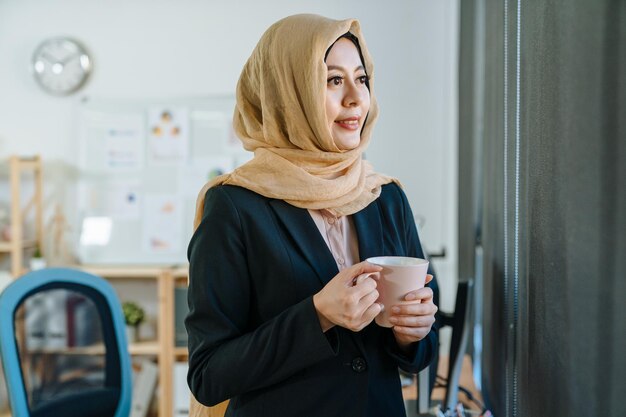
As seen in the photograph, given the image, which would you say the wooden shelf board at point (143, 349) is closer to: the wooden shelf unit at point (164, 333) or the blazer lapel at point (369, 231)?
the wooden shelf unit at point (164, 333)

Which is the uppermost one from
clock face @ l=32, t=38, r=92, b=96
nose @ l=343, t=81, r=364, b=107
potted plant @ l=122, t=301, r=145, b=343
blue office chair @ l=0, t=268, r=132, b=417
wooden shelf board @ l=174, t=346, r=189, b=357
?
clock face @ l=32, t=38, r=92, b=96

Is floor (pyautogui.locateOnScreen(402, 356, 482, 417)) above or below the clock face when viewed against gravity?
below

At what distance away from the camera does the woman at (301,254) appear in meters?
0.86

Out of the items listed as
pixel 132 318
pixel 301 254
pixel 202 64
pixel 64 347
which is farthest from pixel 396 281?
pixel 202 64

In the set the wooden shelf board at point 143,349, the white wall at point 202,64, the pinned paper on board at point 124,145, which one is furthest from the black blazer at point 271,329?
the pinned paper on board at point 124,145

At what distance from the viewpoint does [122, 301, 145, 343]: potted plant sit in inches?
137

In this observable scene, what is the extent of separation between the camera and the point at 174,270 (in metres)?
3.41

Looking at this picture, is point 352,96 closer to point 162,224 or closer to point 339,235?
point 339,235

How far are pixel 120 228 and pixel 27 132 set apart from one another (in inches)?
33.7

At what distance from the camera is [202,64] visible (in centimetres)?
361

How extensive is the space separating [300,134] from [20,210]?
309cm

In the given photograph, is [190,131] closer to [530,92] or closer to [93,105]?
[93,105]

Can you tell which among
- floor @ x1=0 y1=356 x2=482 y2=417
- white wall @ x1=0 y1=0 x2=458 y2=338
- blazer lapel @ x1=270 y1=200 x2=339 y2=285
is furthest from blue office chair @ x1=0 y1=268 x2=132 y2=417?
white wall @ x1=0 y1=0 x2=458 y2=338

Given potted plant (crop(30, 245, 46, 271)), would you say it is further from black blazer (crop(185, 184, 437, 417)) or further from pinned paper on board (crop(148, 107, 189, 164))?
black blazer (crop(185, 184, 437, 417))
